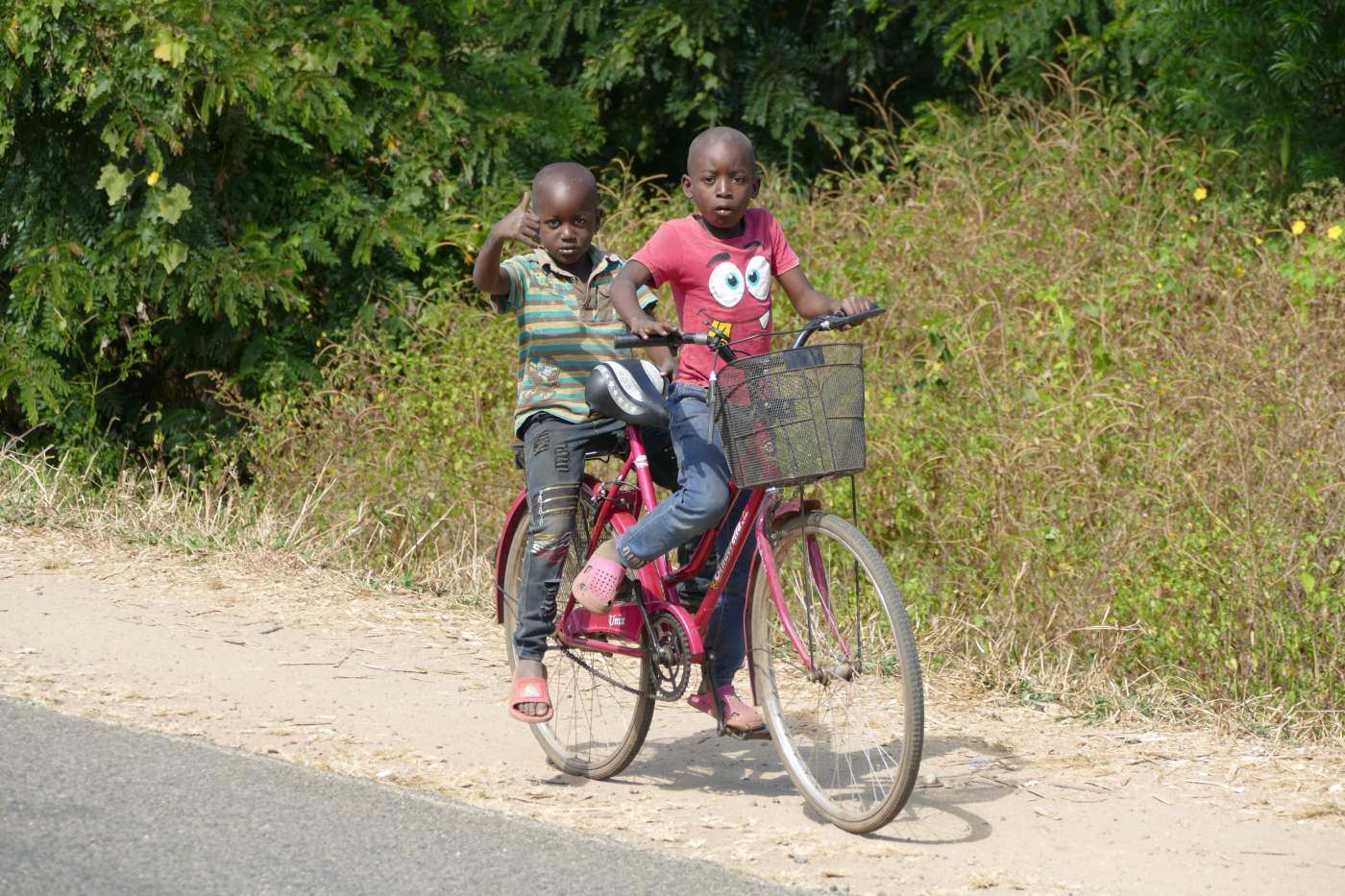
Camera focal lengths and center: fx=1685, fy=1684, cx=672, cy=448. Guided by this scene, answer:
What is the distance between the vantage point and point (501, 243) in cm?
503

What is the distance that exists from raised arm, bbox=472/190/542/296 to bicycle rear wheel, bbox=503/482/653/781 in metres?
0.69

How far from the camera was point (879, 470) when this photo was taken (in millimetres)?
8180

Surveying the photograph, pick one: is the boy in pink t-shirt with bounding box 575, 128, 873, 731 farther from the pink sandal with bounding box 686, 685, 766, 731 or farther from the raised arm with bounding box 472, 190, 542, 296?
the raised arm with bounding box 472, 190, 542, 296

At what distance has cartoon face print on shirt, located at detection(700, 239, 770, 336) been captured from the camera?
4930mm

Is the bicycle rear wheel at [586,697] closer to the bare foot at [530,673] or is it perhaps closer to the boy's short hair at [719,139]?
the bare foot at [530,673]

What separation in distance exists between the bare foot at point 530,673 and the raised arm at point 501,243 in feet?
3.78

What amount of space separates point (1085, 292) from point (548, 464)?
5.18 meters

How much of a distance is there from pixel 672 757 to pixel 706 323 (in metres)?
1.54

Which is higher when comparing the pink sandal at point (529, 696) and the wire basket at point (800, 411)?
the wire basket at point (800, 411)

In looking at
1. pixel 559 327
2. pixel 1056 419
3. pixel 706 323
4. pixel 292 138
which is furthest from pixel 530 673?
pixel 292 138

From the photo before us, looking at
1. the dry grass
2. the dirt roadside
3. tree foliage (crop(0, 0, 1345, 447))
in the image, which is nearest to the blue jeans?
the dirt roadside

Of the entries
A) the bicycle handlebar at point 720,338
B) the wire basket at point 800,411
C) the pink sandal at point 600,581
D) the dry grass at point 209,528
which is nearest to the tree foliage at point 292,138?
the dry grass at point 209,528

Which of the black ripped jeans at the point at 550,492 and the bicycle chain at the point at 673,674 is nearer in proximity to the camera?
the bicycle chain at the point at 673,674

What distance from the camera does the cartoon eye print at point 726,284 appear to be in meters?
4.93
